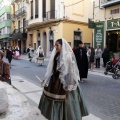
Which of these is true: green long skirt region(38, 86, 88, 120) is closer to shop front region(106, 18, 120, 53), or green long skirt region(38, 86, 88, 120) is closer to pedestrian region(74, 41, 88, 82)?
pedestrian region(74, 41, 88, 82)

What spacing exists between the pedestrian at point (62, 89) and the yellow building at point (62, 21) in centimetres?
2177

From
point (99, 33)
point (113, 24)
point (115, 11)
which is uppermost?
point (115, 11)

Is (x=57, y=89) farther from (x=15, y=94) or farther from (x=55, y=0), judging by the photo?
(x=55, y=0)

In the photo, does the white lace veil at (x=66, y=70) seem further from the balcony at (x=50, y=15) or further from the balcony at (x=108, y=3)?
the balcony at (x=50, y=15)

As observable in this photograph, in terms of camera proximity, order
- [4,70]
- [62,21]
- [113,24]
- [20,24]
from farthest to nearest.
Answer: [20,24], [62,21], [113,24], [4,70]

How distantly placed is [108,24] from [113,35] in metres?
0.94

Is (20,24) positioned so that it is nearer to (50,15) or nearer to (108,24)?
(50,15)

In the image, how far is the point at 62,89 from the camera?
372 centimetres

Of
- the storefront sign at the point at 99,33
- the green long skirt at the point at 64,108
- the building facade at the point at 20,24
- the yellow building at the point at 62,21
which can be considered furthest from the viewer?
the building facade at the point at 20,24

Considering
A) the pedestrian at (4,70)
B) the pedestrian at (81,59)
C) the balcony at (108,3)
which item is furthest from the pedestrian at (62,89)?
the balcony at (108,3)

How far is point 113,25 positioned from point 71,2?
9703 mm

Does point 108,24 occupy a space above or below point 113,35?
above

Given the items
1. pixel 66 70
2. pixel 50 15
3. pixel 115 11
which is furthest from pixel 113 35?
pixel 66 70

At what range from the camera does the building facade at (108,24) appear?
17.4 meters
